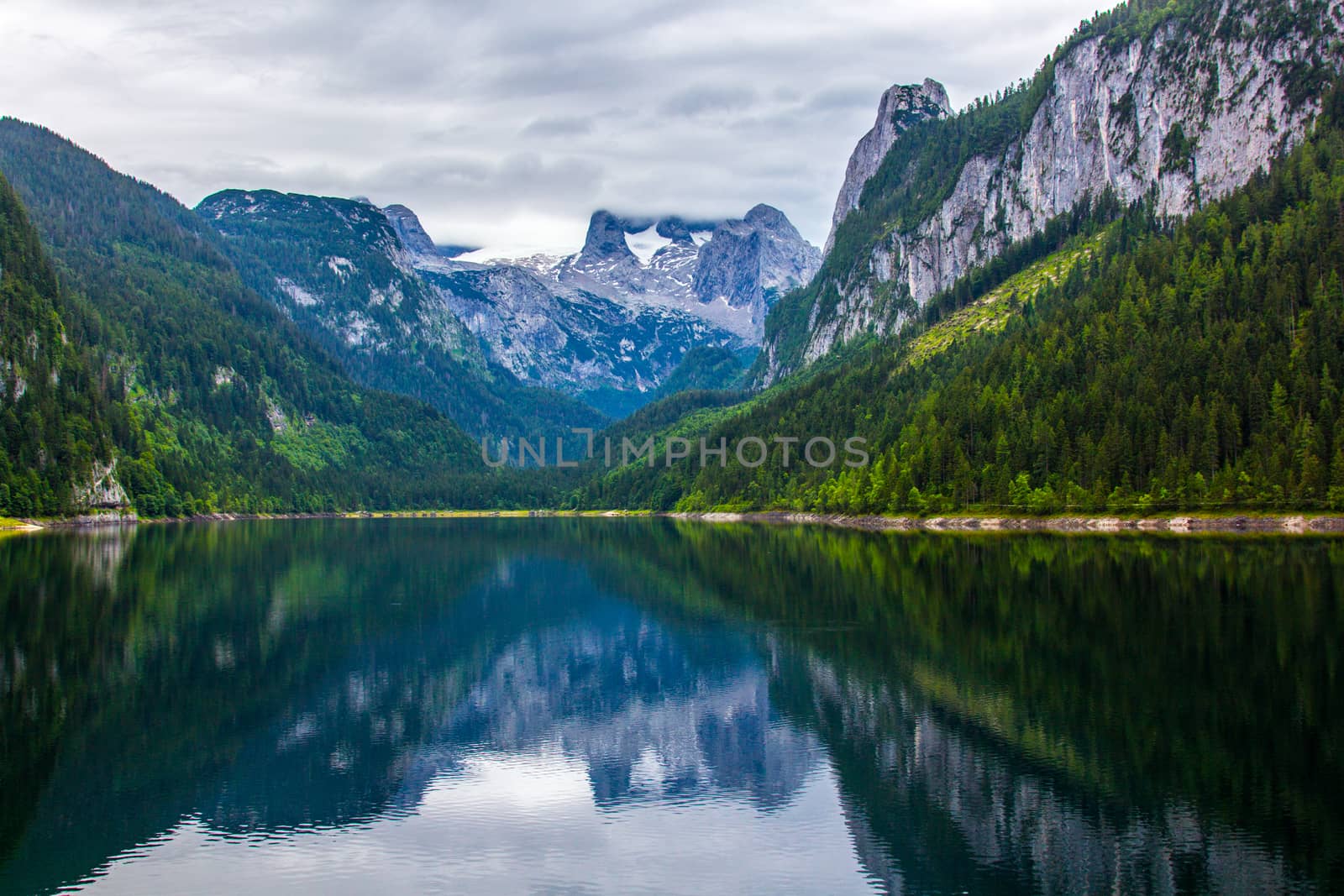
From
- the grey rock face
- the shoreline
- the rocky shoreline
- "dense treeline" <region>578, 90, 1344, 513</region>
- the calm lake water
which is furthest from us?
the grey rock face

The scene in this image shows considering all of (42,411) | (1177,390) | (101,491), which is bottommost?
(101,491)

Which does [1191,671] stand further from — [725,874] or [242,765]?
[242,765]

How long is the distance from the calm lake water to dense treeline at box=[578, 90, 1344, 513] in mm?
53355

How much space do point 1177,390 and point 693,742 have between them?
105 metres

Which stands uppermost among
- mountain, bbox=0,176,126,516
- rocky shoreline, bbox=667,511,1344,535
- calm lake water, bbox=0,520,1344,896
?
mountain, bbox=0,176,126,516

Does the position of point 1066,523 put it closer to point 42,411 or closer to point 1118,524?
point 1118,524

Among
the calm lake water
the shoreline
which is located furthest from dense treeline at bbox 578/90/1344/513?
the calm lake water

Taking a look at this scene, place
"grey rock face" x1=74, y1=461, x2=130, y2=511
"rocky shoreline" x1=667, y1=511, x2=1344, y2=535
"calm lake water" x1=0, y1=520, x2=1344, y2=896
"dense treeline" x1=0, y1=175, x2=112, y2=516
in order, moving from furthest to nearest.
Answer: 1. "grey rock face" x1=74, y1=461, x2=130, y2=511
2. "dense treeline" x1=0, y1=175, x2=112, y2=516
3. "rocky shoreline" x1=667, y1=511, x2=1344, y2=535
4. "calm lake water" x1=0, y1=520, x2=1344, y2=896

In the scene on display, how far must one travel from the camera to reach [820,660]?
137 ft

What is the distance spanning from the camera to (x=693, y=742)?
103 ft

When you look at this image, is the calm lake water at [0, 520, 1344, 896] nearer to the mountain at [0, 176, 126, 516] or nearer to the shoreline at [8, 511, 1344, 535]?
the shoreline at [8, 511, 1344, 535]

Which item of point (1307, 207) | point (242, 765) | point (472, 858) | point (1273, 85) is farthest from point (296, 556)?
point (1273, 85)

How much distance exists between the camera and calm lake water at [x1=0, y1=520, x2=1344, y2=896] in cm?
2077

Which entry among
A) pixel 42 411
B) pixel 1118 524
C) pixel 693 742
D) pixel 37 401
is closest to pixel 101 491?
pixel 42 411
